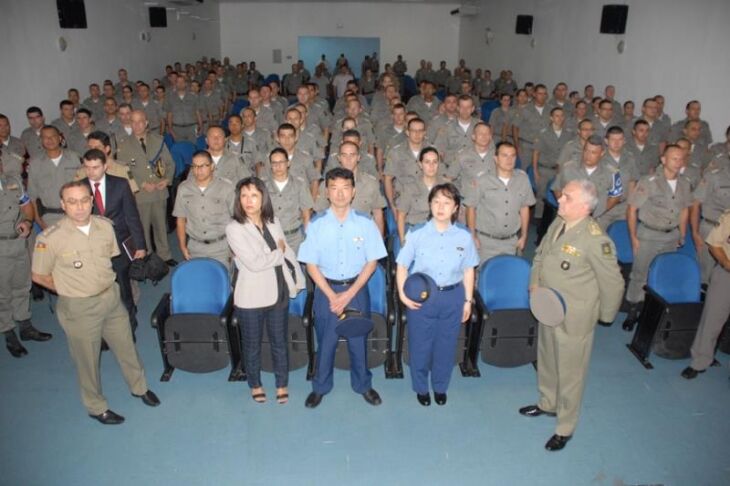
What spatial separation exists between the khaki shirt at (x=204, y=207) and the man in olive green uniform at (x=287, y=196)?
423mm

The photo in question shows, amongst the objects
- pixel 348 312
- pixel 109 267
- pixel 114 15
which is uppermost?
pixel 114 15

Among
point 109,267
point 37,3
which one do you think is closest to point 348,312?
point 109,267

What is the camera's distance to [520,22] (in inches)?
517

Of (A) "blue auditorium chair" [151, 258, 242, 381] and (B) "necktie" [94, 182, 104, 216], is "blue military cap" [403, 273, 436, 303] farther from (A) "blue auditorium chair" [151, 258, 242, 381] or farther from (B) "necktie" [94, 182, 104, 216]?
(B) "necktie" [94, 182, 104, 216]

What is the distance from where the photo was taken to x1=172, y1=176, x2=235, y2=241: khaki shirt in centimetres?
447

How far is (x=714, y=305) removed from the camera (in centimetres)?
400

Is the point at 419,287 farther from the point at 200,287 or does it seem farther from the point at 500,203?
the point at 200,287

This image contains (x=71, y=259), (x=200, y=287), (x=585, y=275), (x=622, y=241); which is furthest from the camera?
(x=622, y=241)

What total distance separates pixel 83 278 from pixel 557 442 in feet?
10.5

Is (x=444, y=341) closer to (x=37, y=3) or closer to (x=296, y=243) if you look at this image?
(x=296, y=243)

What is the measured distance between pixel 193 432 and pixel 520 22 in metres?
12.8

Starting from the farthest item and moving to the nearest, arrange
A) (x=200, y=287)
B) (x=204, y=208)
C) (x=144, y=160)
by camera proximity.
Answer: (x=144, y=160), (x=204, y=208), (x=200, y=287)

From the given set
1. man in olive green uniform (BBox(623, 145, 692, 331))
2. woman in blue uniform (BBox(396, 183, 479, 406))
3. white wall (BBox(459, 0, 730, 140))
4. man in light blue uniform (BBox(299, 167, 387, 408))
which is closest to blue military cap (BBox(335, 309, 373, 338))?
man in light blue uniform (BBox(299, 167, 387, 408))

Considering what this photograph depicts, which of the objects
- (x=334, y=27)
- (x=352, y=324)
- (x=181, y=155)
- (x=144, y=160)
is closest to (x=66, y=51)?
(x=181, y=155)
